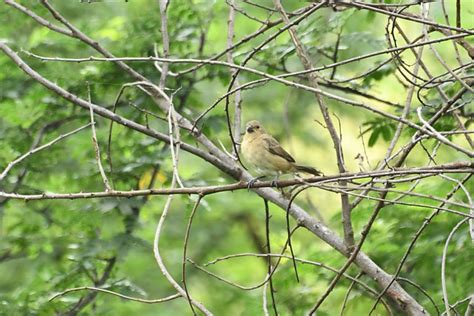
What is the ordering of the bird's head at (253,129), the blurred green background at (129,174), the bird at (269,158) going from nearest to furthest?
the blurred green background at (129,174)
the bird at (269,158)
the bird's head at (253,129)

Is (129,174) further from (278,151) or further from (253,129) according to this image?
(278,151)

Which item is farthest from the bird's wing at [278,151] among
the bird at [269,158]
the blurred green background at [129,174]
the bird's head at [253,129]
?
the blurred green background at [129,174]

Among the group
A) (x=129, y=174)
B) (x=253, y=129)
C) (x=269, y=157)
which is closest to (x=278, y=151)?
(x=269, y=157)

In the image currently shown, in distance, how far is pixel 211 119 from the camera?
639 centimetres

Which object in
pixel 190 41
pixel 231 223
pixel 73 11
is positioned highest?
pixel 73 11

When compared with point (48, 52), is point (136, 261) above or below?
below

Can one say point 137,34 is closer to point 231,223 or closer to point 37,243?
point 37,243

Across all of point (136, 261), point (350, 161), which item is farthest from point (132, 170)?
point (350, 161)

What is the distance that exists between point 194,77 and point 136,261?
2380 millimetres

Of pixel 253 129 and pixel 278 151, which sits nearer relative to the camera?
pixel 278 151

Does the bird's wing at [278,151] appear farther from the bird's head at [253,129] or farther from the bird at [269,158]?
the bird's head at [253,129]

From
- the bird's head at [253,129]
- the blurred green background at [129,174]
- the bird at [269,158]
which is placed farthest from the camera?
the bird's head at [253,129]

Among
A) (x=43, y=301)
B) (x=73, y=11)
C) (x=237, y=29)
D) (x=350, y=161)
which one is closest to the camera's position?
(x=43, y=301)

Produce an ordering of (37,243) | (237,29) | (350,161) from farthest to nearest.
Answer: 1. (350,161)
2. (237,29)
3. (37,243)
